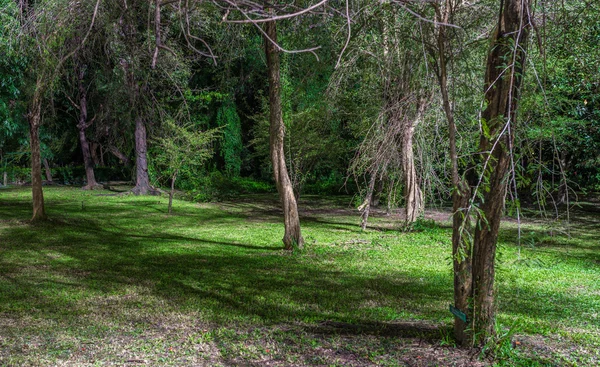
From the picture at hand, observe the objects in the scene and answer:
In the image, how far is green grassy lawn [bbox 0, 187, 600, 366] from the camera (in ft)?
16.0

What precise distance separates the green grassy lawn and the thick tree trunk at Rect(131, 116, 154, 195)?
11.0 metres

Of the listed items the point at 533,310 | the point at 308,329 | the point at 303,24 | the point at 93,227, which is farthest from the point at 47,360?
the point at 93,227

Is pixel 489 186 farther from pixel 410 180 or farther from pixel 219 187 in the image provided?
pixel 219 187

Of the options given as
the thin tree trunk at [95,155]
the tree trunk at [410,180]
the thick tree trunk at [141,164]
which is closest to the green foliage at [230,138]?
the thick tree trunk at [141,164]

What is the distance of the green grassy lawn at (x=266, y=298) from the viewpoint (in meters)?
4.87

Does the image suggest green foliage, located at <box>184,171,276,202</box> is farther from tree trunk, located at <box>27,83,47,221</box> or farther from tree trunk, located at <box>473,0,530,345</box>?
tree trunk, located at <box>473,0,530,345</box>

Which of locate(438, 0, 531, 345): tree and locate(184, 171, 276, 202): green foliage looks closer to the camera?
locate(438, 0, 531, 345): tree

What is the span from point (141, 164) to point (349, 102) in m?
12.6

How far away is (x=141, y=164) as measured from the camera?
88.8 feet

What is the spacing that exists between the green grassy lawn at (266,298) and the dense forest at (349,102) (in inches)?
27.8

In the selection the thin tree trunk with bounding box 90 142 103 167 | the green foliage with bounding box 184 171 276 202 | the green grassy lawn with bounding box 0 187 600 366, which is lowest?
the green grassy lawn with bounding box 0 187 600 366

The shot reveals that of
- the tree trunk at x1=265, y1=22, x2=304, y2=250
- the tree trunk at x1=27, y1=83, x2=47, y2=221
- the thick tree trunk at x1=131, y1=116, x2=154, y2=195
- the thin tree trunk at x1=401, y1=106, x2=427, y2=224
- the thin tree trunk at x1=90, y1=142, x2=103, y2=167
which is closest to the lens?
the tree trunk at x1=265, y1=22, x2=304, y2=250

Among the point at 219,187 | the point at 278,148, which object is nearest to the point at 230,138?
the point at 219,187

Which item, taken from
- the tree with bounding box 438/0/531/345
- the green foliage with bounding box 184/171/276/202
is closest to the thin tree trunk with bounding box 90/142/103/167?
the green foliage with bounding box 184/171/276/202
